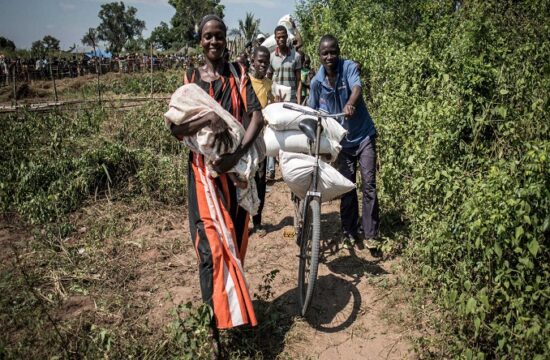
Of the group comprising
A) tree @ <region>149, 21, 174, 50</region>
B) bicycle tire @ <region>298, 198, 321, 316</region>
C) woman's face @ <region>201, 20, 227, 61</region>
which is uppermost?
tree @ <region>149, 21, 174, 50</region>

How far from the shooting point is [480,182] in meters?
2.62

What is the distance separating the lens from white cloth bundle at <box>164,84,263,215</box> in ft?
Answer: 8.60

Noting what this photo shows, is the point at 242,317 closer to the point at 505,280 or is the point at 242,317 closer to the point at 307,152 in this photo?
the point at 505,280

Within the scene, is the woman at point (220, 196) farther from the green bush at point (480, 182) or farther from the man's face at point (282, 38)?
the man's face at point (282, 38)

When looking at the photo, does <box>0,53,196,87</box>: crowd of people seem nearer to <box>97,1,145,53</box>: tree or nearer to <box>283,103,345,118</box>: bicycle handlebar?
<box>283,103,345,118</box>: bicycle handlebar

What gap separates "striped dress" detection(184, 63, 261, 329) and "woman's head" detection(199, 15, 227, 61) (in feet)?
0.46

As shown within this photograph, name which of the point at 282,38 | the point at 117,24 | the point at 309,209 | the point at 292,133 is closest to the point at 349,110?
the point at 292,133

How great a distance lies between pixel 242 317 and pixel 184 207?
9.83ft

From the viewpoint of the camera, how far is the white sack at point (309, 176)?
3.43 metres

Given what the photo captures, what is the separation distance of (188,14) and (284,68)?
58.1m

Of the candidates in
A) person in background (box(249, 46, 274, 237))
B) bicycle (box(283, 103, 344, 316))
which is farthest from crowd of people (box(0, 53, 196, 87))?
bicycle (box(283, 103, 344, 316))

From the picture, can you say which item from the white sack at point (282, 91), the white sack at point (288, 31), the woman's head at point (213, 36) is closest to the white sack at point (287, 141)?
the woman's head at point (213, 36)

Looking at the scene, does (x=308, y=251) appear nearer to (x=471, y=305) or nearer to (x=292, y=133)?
(x=292, y=133)

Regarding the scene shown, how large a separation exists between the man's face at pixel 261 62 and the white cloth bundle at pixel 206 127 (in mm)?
2835
